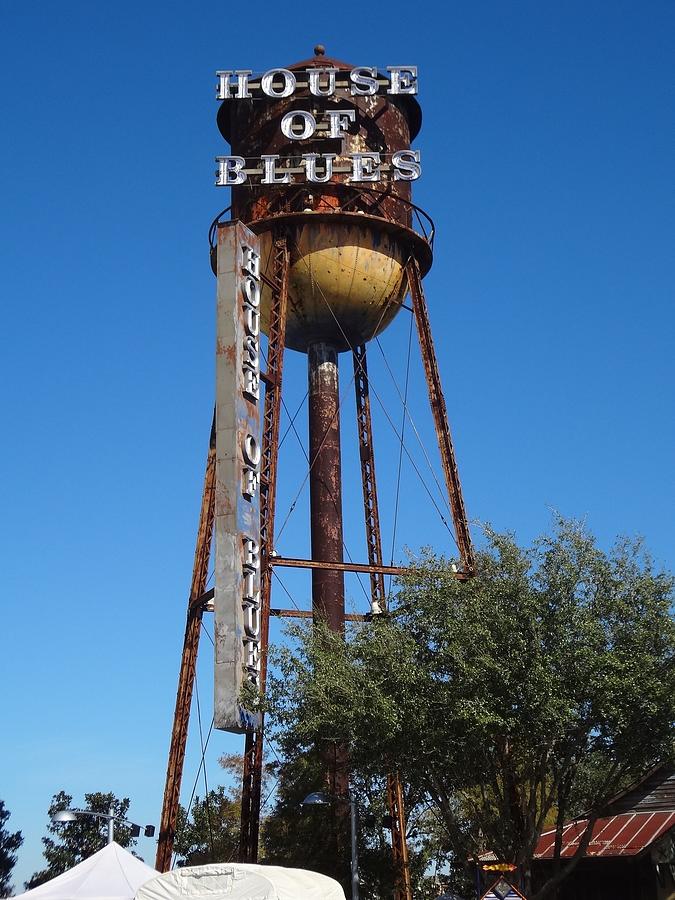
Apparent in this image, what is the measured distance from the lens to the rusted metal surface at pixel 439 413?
3053cm

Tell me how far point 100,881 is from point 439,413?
51.9 feet

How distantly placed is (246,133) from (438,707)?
19.4 metres

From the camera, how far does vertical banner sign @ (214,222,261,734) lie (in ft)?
87.6

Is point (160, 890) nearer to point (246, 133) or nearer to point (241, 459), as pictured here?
point (241, 459)

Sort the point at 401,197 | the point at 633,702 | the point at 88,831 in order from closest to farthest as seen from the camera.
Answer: the point at 633,702 < the point at 401,197 < the point at 88,831

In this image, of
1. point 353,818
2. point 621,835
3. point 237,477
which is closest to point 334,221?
point 237,477

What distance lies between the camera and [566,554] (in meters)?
25.8

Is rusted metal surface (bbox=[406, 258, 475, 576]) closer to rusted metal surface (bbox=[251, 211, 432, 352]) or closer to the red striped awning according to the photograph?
rusted metal surface (bbox=[251, 211, 432, 352])

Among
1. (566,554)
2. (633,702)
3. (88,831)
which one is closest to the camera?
(633,702)

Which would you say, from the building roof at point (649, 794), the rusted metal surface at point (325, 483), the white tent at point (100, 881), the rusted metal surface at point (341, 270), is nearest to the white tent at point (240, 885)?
the white tent at point (100, 881)

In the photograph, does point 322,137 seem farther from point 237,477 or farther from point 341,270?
point 237,477

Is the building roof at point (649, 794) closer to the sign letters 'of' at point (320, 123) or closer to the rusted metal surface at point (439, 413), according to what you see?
the rusted metal surface at point (439, 413)

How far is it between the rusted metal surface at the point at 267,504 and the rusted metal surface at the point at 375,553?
10.4 ft

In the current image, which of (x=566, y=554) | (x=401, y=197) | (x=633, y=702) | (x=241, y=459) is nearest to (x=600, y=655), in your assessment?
(x=633, y=702)
